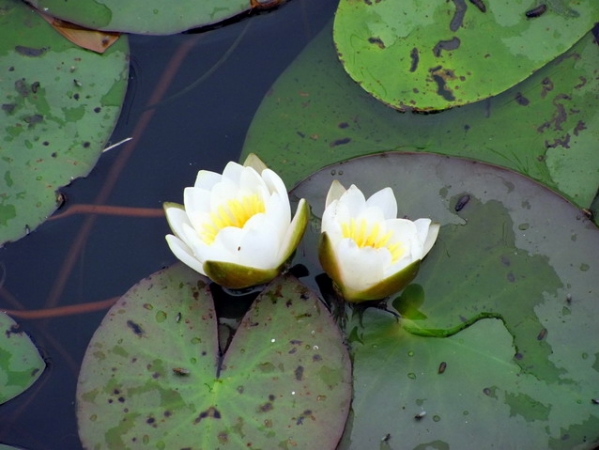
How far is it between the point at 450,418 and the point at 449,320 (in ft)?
1.16

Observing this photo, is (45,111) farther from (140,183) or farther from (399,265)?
(399,265)

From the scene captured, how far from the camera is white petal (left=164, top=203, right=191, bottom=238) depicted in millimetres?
2252

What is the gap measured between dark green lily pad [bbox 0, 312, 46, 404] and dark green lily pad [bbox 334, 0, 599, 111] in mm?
1765

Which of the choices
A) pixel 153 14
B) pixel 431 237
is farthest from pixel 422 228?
pixel 153 14

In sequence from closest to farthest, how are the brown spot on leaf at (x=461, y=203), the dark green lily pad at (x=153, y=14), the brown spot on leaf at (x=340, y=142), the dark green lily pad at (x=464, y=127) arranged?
1. the brown spot on leaf at (x=461, y=203)
2. the dark green lily pad at (x=464, y=127)
3. the brown spot on leaf at (x=340, y=142)
4. the dark green lily pad at (x=153, y=14)

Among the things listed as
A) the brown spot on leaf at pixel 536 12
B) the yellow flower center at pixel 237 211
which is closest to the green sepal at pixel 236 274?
the yellow flower center at pixel 237 211

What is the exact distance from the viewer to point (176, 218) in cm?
227

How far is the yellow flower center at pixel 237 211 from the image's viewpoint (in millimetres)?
2234

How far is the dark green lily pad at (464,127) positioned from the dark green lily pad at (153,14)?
0.42 meters

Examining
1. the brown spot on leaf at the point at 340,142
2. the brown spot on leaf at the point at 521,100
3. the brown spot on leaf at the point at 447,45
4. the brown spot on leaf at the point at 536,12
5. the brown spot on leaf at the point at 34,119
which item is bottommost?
the brown spot on leaf at the point at 340,142

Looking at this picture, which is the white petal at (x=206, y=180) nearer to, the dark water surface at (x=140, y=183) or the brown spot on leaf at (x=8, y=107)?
the dark water surface at (x=140, y=183)

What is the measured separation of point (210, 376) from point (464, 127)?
149 cm

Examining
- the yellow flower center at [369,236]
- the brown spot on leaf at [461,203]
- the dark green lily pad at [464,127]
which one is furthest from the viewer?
the dark green lily pad at [464,127]

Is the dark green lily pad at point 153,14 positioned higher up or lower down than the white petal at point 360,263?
higher up
